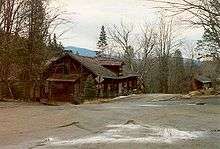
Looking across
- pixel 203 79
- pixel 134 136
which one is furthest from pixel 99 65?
pixel 134 136

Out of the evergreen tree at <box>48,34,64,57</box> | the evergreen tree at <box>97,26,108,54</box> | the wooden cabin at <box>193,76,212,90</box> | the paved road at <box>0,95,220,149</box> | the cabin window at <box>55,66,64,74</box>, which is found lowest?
the paved road at <box>0,95,220,149</box>

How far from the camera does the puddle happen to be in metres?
10.8

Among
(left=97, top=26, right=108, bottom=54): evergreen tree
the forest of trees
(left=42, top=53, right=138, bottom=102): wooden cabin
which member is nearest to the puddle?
the forest of trees

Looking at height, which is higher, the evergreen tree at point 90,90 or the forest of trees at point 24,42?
the forest of trees at point 24,42

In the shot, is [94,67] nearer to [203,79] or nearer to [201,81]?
[201,81]

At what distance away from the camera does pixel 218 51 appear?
47.3 metres

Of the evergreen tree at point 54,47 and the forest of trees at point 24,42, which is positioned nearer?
the forest of trees at point 24,42

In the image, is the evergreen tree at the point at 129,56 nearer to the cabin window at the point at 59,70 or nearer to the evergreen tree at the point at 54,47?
the evergreen tree at the point at 54,47

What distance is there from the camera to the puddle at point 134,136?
10.8 m

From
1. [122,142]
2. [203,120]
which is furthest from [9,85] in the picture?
[122,142]

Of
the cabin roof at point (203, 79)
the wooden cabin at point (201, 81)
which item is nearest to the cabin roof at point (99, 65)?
the wooden cabin at point (201, 81)

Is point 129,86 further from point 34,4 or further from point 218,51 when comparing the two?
point 34,4

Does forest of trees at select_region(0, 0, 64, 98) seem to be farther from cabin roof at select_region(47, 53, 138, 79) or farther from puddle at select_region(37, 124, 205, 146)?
puddle at select_region(37, 124, 205, 146)

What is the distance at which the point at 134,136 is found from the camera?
1161cm
